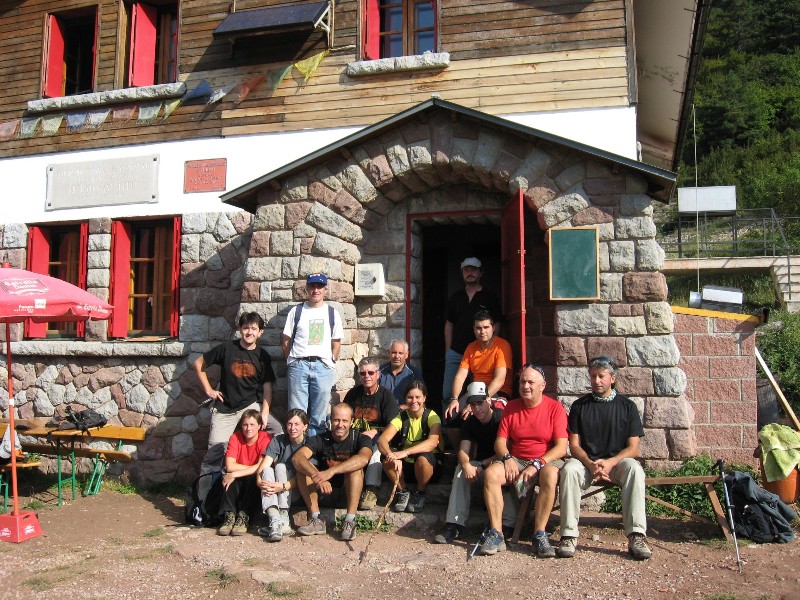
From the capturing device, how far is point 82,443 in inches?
332

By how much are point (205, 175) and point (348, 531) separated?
15.8ft

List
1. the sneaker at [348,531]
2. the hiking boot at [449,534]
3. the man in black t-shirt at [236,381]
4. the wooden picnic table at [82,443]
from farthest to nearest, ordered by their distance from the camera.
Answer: the wooden picnic table at [82,443], the man in black t-shirt at [236,381], the sneaker at [348,531], the hiking boot at [449,534]

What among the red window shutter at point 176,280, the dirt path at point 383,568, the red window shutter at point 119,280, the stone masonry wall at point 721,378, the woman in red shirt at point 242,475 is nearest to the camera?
the dirt path at point 383,568

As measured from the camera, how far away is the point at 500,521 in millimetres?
5227

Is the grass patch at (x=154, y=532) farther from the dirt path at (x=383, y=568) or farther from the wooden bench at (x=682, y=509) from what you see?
the wooden bench at (x=682, y=509)

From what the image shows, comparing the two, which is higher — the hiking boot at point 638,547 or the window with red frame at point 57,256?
the window with red frame at point 57,256

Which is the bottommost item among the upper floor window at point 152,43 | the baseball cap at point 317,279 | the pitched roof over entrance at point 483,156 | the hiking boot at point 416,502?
the hiking boot at point 416,502

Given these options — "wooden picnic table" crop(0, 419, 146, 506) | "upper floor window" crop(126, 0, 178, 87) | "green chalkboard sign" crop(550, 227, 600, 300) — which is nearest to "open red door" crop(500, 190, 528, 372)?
"green chalkboard sign" crop(550, 227, 600, 300)

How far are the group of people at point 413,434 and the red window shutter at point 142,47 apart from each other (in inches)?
169

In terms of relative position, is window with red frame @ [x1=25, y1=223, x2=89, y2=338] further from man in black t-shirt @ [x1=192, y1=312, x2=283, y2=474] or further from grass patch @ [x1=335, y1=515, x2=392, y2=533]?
grass patch @ [x1=335, y1=515, x2=392, y2=533]

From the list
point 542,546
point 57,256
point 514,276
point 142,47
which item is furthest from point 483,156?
point 57,256

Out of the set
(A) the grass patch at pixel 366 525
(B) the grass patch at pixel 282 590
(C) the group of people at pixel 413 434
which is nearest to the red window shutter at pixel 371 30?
(C) the group of people at pixel 413 434

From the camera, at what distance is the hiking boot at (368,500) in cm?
594

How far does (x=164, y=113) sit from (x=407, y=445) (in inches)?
212
